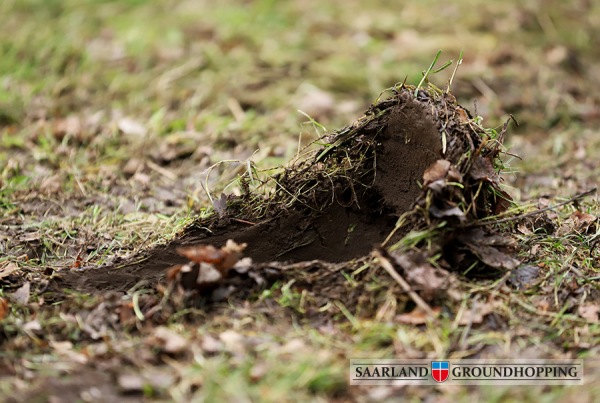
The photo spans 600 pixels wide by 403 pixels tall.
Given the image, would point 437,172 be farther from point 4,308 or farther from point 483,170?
point 4,308

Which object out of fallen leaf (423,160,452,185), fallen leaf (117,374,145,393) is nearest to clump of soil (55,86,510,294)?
fallen leaf (423,160,452,185)

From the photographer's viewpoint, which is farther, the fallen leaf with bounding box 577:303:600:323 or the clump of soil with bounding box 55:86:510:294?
the clump of soil with bounding box 55:86:510:294

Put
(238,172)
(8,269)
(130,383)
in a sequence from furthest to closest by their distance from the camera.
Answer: (238,172)
(8,269)
(130,383)

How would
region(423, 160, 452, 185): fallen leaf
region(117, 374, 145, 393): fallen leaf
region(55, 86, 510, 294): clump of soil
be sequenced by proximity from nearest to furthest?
region(117, 374, 145, 393): fallen leaf → region(423, 160, 452, 185): fallen leaf → region(55, 86, 510, 294): clump of soil

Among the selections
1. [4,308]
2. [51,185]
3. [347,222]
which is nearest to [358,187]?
[347,222]

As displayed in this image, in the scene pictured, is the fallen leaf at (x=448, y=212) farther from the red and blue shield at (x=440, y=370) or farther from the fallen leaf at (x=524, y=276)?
the red and blue shield at (x=440, y=370)

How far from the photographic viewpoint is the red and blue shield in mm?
2346

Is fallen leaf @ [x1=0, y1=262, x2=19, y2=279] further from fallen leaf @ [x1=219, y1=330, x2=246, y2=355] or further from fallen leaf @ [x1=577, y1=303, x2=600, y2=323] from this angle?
fallen leaf @ [x1=577, y1=303, x2=600, y2=323]

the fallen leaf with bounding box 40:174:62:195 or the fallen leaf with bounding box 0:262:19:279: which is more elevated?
the fallen leaf with bounding box 0:262:19:279

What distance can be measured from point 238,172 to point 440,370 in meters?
2.43

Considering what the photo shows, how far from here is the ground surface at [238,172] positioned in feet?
7.77

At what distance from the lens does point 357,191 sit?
3172 millimetres

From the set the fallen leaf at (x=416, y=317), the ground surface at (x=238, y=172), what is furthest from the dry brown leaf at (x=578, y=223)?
the fallen leaf at (x=416, y=317)

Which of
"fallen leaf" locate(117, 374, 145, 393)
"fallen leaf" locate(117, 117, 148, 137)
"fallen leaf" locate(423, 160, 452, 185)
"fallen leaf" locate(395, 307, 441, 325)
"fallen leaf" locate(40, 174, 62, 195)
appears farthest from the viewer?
"fallen leaf" locate(117, 117, 148, 137)
